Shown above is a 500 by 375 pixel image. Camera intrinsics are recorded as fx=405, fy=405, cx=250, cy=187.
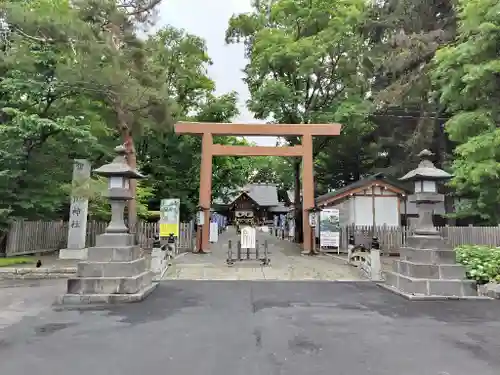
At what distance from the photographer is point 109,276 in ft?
26.1

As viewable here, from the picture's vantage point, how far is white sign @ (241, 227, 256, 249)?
13.9m

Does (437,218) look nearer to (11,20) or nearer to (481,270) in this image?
(481,270)

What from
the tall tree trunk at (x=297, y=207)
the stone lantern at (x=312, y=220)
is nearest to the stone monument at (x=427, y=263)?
the stone lantern at (x=312, y=220)

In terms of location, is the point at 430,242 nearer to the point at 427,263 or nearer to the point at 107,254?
the point at 427,263

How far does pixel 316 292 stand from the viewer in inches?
345

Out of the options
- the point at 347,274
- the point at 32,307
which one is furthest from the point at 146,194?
the point at 32,307

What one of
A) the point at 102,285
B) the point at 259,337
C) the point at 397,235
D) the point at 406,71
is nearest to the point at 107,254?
the point at 102,285

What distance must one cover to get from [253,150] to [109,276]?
12111 mm

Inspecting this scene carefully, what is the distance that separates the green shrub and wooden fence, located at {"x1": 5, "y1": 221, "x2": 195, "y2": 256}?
1259cm

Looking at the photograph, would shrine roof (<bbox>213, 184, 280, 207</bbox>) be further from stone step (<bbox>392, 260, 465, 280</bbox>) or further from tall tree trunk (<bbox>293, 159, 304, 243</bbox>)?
stone step (<bbox>392, 260, 465, 280</bbox>)

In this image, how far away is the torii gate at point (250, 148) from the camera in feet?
60.7

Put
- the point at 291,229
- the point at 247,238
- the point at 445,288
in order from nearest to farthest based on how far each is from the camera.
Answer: the point at 445,288 → the point at 247,238 → the point at 291,229

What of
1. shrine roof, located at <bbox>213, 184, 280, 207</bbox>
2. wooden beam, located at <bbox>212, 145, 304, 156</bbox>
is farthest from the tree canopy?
shrine roof, located at <bbox>213, 184, 280, 207</bbox>

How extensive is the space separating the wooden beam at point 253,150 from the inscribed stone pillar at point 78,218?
605 centimetres
